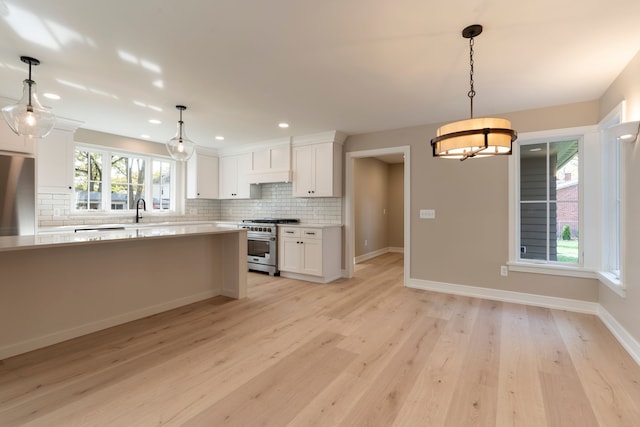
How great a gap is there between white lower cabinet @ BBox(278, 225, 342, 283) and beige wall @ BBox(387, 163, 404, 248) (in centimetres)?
330

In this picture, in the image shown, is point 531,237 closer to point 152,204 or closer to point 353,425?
point 353,425

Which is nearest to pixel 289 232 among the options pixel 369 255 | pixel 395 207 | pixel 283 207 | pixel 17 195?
pixel 283 207

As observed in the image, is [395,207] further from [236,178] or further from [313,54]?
[313,54]

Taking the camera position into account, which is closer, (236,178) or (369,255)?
(236,178)

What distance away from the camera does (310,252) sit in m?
4.71

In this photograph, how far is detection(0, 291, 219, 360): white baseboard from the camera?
90.9 inches

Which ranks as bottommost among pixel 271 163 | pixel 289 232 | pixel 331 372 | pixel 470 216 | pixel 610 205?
pixel 331 372

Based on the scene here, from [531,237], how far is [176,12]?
170 inches

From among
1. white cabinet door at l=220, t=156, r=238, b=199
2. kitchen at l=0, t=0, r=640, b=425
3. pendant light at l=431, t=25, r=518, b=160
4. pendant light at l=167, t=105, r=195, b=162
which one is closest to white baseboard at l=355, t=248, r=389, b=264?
kitchen at l=0, t=0, r=640, b=425

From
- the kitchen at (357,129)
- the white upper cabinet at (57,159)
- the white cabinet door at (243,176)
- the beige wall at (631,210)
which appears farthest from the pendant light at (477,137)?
the white upper cabinet at (57,159)

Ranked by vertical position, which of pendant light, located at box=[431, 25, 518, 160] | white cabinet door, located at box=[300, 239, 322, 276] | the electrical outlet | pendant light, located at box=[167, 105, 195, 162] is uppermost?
pendant light, located at box=[167, 105, 195, 162]

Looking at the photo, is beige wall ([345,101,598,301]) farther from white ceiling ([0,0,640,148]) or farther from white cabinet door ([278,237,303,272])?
white cabinet door ([278,237,303,272])

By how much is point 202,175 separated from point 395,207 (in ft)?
15.9

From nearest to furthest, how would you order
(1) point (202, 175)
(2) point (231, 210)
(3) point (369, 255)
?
(1) point (202, 175), (2) point (231, 210), (3) point (369, 255)
